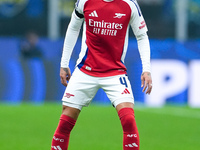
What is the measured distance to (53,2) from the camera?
20281 mm

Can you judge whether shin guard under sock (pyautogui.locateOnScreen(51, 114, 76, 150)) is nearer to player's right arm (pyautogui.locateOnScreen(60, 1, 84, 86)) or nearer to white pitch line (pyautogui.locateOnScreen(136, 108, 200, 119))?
player's right arm (pyautogui.locateOnScreen(60, 1, 84, 86))

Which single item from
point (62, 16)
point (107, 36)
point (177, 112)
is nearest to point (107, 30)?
point (107, 36)

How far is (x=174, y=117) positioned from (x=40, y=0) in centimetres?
1007

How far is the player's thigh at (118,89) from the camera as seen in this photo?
6691 mm

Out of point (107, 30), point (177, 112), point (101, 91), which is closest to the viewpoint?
point (107, 30)

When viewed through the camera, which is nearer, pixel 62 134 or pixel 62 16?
pixel 62 134

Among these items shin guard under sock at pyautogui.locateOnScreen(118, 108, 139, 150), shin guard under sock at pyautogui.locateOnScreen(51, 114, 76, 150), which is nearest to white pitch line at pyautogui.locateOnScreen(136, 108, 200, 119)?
shin guard under sock at pyautogui.locateOnScreen(51, 114, 76, 150)

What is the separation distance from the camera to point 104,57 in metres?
6.82

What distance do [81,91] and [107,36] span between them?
642 millimetres

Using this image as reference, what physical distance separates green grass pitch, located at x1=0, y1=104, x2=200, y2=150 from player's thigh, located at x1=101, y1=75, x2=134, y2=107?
2.20 metres

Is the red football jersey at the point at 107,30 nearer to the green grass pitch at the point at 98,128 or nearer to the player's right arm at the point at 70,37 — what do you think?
the player's right arm at the point at 70,37

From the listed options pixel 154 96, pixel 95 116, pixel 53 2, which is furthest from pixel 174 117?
pixel 53 2

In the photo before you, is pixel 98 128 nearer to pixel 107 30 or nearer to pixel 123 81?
pixel 123 81

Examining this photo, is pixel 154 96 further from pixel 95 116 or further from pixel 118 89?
pixel 118 89
